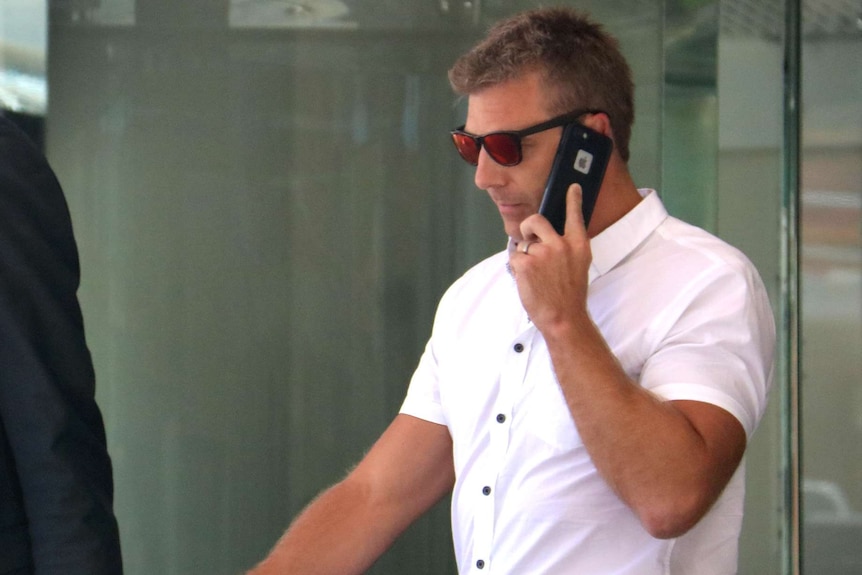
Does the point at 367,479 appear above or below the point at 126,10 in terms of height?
below

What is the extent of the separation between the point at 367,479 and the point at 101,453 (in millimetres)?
505

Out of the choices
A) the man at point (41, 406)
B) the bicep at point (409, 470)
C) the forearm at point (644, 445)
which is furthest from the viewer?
the bicep at point (409, 470)

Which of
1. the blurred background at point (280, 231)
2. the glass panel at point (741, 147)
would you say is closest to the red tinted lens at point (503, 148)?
the blurred background at point (280, 231)

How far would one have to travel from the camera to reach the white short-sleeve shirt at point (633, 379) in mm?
1768

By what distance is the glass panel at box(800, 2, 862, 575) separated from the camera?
12.3ft

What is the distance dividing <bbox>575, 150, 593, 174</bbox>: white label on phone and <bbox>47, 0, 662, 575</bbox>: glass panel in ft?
5.63

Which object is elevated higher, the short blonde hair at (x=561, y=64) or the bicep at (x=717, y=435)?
the short blonde hair at (x=561, y=64)

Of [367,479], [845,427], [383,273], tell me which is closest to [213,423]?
[383,273]

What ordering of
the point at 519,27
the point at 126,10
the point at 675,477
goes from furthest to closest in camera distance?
1. the point at 126,10
2. the point at 519,27
3. the point at 675,477

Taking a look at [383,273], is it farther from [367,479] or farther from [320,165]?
[367,479]

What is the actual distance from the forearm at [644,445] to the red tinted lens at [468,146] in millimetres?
511

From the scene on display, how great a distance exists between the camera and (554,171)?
196 cm

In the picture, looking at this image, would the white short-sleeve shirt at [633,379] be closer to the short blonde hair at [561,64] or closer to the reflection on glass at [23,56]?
the short blonde hair at [561,64]

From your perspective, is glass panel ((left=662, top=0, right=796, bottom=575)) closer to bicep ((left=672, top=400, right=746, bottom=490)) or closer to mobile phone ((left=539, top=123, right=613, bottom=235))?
mobile phone ((left=539, top=123, right=613, bottom=235))
